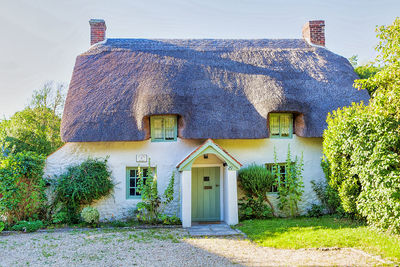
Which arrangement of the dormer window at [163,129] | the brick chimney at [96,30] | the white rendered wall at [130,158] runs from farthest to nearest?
the brick chimney at [96,30] < the dormer window at [163,129] < the white rendered wall at [130,158]

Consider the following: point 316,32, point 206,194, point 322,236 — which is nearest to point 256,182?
point 206,194

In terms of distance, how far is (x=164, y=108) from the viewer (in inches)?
415

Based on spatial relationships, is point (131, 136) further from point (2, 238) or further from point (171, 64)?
point (2, 238)

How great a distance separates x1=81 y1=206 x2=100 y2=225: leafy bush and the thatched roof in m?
2.20

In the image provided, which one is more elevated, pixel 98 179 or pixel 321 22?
pixel 321 22

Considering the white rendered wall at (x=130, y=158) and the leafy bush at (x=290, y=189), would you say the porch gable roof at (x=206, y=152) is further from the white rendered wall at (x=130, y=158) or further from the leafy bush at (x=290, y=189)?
the leafy bush at (x=290, y=189)

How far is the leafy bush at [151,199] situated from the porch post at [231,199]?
1755 mm

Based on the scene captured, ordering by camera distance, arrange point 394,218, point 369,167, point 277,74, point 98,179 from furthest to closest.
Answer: point 277,74
point 98,179
point 369,167
point 394,218

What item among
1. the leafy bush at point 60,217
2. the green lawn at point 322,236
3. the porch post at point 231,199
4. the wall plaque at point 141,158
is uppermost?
the wall plaque at point 141,158

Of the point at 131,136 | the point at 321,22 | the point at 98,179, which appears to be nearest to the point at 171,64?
the point at 131,136

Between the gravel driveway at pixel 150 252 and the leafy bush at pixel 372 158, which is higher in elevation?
the leafy bush at pixel 372 158

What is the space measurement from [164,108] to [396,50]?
652 centimetres

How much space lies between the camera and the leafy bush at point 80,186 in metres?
10.1

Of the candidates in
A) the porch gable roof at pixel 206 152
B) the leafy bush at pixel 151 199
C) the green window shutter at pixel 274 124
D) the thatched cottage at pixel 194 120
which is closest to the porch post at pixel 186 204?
the thatched cottage at pixel 194 120
